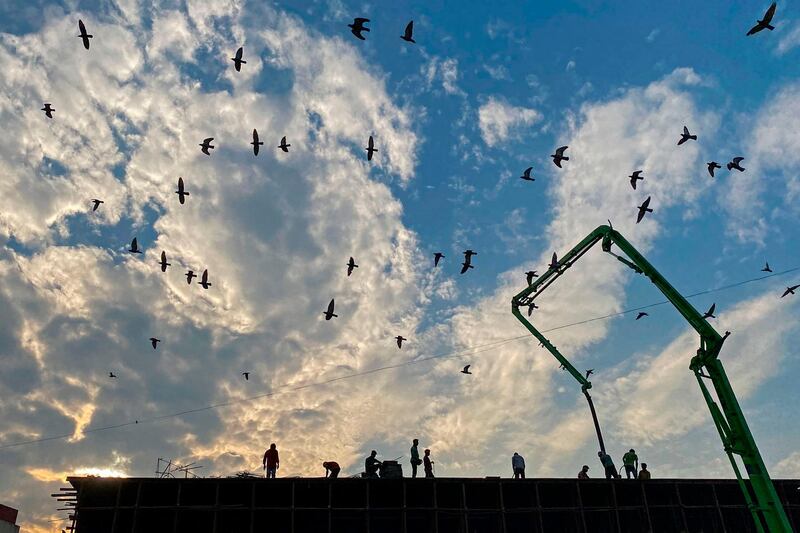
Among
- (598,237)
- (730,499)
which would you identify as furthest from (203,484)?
(730,499)

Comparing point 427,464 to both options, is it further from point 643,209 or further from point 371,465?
point 643,209

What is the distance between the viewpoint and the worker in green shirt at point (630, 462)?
85.5 feet

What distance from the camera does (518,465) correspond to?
2541 centimetres

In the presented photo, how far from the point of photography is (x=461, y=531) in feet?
76.7

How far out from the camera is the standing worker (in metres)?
25.2

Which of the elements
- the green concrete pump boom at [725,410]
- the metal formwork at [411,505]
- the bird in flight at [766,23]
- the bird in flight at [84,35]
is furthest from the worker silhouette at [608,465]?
the bird in flight at [84,35]

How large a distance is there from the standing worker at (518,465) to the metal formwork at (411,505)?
639mm

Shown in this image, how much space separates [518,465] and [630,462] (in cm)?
528

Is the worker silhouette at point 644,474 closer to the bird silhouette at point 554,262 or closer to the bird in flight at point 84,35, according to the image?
the bird silhouette at point 554,262

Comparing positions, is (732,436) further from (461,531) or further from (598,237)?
(461,531)

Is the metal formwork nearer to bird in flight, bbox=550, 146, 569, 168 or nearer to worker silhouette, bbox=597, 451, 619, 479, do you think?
worker silhouette, bbox=597, 451, 619, 479

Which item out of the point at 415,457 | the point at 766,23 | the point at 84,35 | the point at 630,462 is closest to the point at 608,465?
the point at 630,462

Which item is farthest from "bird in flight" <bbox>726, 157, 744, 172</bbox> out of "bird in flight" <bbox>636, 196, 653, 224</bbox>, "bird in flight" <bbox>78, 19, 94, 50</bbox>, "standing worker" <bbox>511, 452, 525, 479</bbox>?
"bird in flight" <bbox>78, 19, 94, 50</bbox>

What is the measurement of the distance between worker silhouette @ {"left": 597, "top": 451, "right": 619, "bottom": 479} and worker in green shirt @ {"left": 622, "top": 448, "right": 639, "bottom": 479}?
69cm
